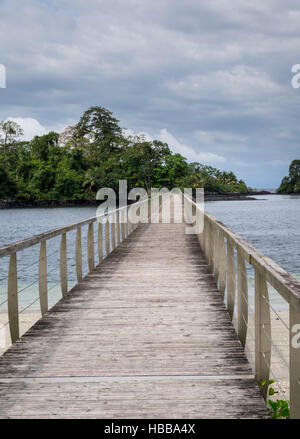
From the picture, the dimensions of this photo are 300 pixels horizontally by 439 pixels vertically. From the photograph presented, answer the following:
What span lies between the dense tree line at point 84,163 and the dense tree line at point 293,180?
203 feet

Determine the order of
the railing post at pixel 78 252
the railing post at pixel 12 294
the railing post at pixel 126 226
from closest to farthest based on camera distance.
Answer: the railing post at pixel 12 294 → the railing post at pixel 78 252 → the railing post at pixel 126 226

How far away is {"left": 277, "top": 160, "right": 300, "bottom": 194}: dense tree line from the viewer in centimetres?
14950

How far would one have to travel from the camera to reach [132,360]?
366 cm

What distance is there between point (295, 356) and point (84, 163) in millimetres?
88756

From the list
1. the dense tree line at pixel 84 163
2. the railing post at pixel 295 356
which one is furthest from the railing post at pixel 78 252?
the dense tree line at pixel 84 163

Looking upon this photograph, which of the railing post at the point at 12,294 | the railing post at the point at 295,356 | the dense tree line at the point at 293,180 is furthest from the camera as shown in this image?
the dense tree line at the point at 293,180

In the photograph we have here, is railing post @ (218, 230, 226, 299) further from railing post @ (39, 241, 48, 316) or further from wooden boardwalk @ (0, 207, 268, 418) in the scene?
railing post @ (39, 241, 48, 316)

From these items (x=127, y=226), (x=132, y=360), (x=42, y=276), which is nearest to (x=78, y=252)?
(x=42, y=276)

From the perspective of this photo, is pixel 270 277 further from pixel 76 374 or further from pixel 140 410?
pixel 76 374

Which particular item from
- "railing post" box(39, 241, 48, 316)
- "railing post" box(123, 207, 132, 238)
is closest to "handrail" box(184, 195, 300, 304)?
"railing post" box(39, 241, 48, 316)

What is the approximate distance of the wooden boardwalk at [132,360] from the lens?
285 centimetres

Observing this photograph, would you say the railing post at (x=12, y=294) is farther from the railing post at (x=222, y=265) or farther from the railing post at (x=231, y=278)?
the railing post at (x=222, y=265)

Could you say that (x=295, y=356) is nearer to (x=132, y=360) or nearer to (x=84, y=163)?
(x=132, y=360)
